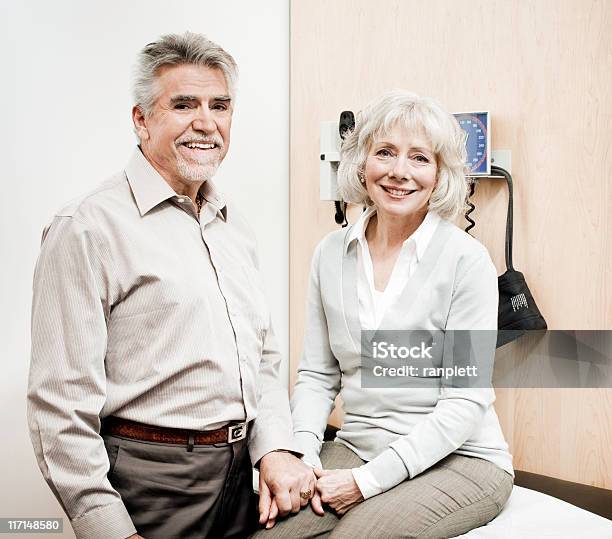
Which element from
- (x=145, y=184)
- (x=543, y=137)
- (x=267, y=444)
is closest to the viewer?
(x=145, y=184)

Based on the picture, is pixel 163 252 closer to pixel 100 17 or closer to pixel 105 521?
pixel 105 521

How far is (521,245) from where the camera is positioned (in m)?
1.79

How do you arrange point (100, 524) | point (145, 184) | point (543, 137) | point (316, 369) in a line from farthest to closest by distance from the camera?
1. point (543, 137)
2. point (316, 369)
3. point (145, 184)
4. point (100, 524)

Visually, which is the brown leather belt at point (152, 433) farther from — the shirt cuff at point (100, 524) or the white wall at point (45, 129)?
the white wall at point (45, 129)

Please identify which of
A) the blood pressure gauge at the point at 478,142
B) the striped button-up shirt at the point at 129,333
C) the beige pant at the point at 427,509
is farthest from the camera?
the blood pressure gauge at the point at 478,142

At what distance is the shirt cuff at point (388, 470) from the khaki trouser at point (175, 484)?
0.83ft

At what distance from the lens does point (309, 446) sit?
1.44 metres

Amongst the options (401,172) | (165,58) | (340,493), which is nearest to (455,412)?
(340,493)

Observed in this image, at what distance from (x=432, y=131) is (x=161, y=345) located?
0.67 metres

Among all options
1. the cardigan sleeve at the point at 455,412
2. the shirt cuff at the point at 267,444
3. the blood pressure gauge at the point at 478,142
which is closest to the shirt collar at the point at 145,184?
the shirt cuff at the point at 267,444

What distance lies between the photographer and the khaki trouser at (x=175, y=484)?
122 cm

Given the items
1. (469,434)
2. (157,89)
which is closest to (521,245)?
(469,434)

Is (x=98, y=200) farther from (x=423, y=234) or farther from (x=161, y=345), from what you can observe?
(x=423, y=234)

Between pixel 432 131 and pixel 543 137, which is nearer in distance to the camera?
pixel 432 131
